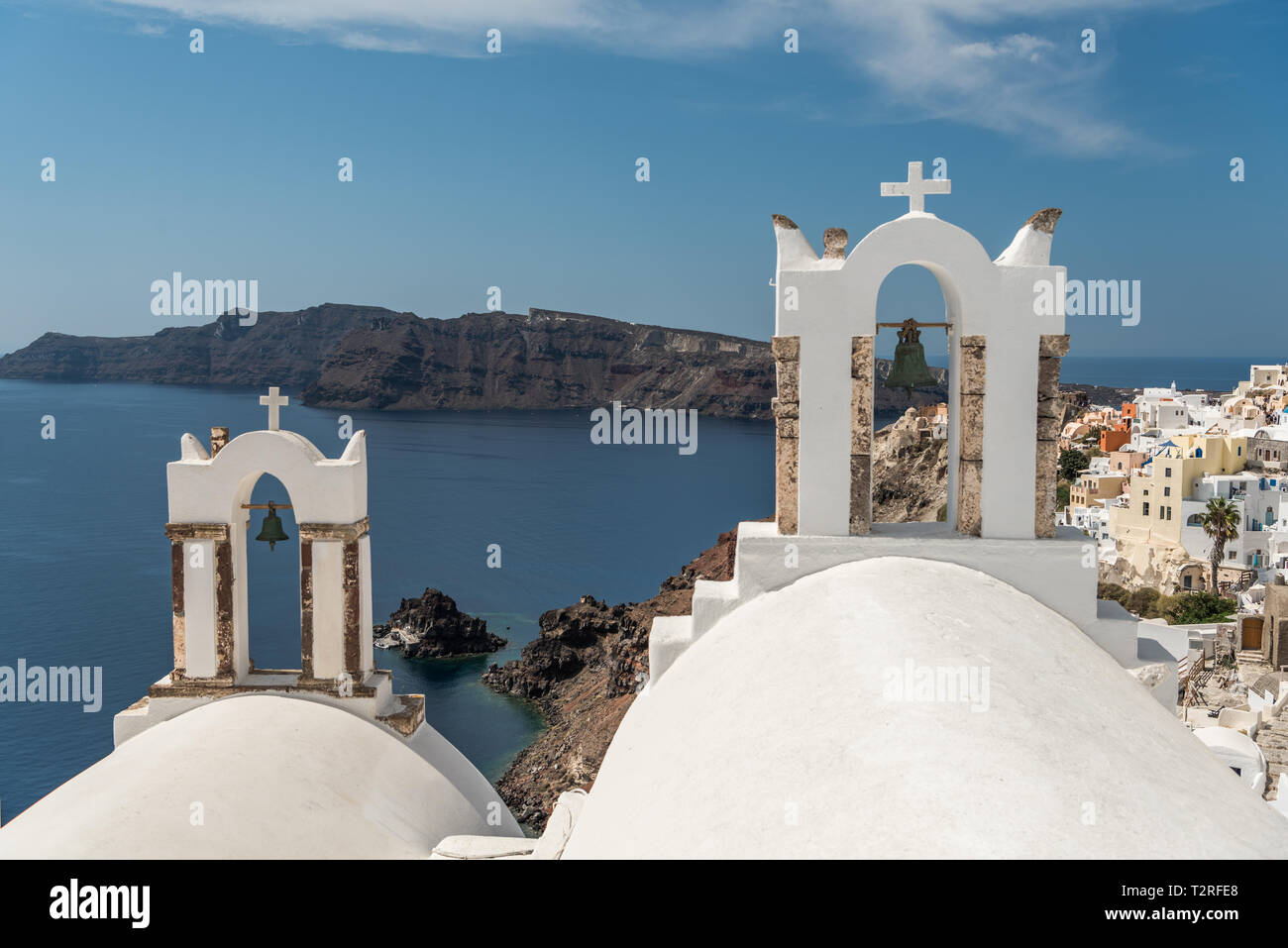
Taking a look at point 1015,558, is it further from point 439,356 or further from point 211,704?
point 439,356

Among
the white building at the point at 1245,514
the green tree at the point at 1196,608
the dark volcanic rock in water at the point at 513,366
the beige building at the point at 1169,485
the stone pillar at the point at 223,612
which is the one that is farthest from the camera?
the dark volcanic rock in water at the point at 513,366

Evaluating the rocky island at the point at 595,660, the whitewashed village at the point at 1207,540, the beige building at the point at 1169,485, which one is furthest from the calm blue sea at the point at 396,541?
the beige building at the point at 1169,485

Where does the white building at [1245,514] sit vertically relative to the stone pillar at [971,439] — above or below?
below

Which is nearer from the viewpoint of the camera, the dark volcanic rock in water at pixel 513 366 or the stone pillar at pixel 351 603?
the stone pillar at pixel 351 603

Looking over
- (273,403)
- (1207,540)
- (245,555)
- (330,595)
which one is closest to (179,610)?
(245,555)

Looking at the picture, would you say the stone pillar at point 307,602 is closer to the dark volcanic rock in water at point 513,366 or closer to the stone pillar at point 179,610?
the stone pillar at point 179,610

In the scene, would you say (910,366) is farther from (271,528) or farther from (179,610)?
(179,610)
